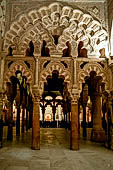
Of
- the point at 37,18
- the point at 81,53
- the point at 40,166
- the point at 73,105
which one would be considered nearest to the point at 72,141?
the point at 73,105

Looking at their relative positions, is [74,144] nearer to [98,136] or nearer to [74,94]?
[74,94]

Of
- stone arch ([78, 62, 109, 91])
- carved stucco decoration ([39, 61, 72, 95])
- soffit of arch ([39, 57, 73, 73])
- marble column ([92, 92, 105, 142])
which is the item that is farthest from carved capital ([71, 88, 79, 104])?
marble column ([92, 92, 105, 142])

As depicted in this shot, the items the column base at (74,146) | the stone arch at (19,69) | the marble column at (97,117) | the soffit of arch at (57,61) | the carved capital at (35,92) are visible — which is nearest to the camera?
the column base at (74,146)

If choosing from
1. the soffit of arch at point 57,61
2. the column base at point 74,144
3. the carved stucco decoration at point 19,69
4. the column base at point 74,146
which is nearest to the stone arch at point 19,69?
the carved stucco decoration at point 19,69

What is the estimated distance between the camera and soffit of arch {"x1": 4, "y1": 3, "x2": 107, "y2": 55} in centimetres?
702

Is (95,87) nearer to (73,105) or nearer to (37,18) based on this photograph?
(73,105)

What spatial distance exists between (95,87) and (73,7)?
158 inches

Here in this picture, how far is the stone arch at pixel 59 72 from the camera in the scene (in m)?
6.82

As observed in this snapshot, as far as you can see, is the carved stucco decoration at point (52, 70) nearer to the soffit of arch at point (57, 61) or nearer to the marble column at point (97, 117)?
the soffit of arch at point (57, 61)

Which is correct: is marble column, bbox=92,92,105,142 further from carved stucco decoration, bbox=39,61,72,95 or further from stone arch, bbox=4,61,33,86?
stone arch, bbox=4,61,33,86

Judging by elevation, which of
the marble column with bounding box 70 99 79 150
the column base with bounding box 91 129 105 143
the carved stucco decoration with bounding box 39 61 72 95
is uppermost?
the carved stucco decoration with bounding box 39 61 72 95

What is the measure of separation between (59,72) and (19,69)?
1.53 meters

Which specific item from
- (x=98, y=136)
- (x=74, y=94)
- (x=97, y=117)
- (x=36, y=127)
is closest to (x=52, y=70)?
(x=74, y=94)

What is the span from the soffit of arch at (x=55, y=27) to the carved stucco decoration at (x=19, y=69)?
54cm
